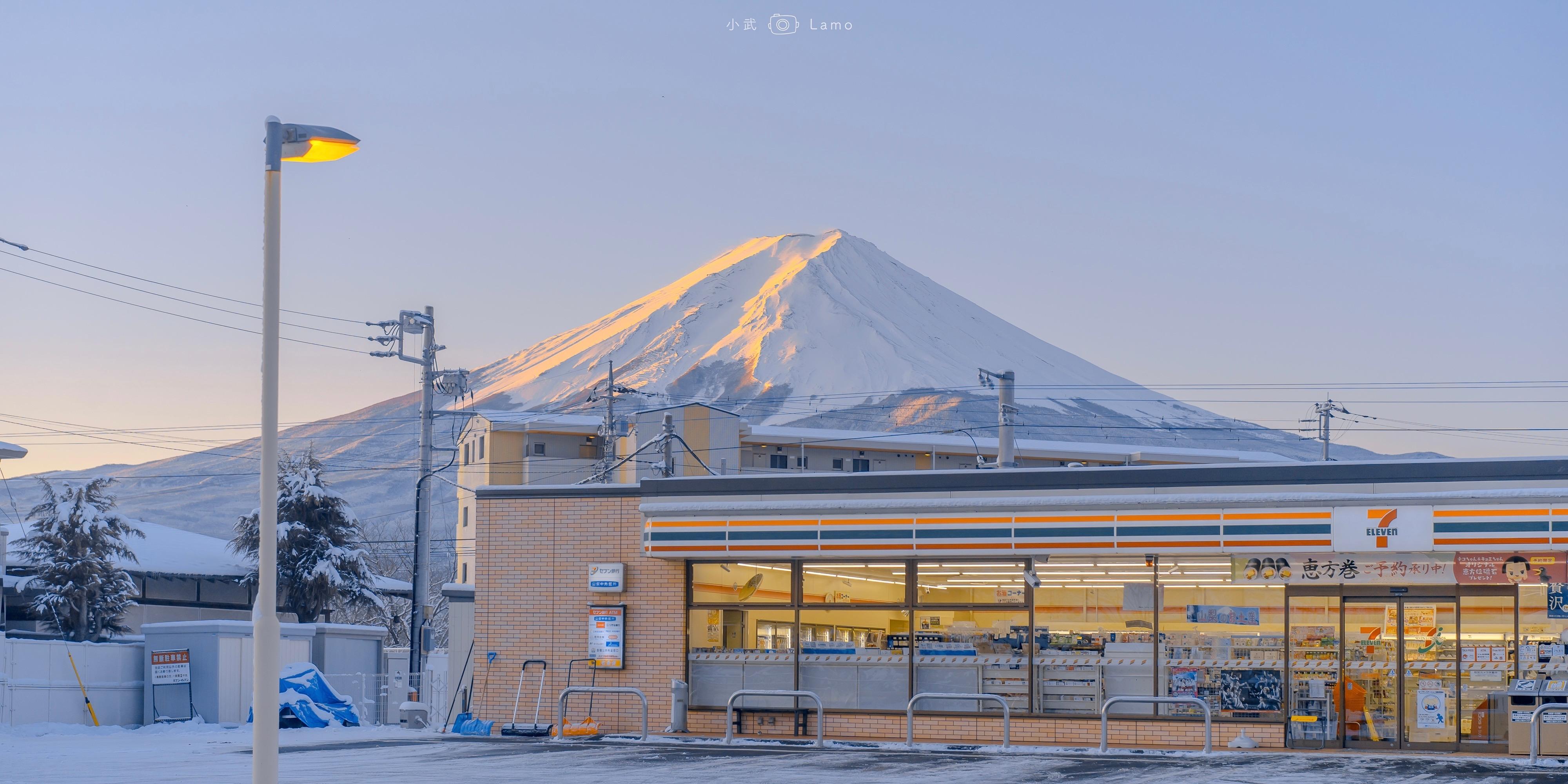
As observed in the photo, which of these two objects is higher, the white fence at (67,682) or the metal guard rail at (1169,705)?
the metal guard rail at (1169,705)

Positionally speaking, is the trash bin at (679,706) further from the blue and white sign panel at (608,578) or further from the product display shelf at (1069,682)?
the product display shelf at (1069,682)

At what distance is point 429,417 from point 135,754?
15.2m

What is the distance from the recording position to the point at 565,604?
23.5 m

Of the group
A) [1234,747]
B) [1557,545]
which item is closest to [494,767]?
[1234,747]

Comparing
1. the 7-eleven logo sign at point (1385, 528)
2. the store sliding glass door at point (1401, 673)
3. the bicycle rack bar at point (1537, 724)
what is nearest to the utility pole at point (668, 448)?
the store sliding glass door at point (1401, 673)

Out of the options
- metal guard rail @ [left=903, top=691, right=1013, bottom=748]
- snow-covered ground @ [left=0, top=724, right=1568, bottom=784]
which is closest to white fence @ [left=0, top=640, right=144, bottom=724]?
snow-covered ground @ [left=0, top=724, right=1568, bottom=784]

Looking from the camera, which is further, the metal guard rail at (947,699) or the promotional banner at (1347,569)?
the metal guard rail at (947,699)

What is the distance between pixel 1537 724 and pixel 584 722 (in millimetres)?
12525

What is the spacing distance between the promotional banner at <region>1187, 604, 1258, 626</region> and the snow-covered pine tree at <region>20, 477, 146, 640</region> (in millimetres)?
37573

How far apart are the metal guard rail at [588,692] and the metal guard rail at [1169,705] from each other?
608 cm

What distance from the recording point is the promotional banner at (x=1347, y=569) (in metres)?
20.2

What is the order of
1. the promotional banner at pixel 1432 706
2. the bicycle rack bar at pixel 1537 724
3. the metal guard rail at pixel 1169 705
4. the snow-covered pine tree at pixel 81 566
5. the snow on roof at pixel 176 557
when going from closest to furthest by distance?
the bicycle rack bar at pixel 1537 724, the metal guard rail at pixel 1169 705, the promotional banner at pixel 1432 706, the snow-covered pine tree at pixel 81 566, the snow on roof at pixel 176 557

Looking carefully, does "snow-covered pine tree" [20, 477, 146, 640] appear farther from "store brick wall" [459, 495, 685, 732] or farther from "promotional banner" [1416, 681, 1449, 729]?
"promotional banner" [1416, 681, 1449, 729]

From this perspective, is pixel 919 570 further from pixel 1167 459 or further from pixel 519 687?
pixel 1167 459
